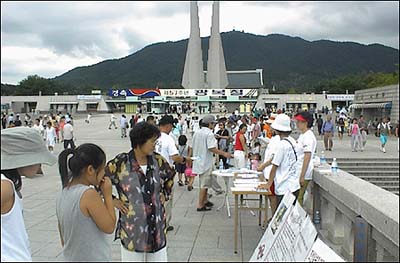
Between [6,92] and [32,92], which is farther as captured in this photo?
[32,92]

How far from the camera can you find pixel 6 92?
2635 mm

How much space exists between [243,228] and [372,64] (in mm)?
4644

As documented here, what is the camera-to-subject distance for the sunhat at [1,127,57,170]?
2219 mm

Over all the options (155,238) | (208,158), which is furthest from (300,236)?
(208,158)

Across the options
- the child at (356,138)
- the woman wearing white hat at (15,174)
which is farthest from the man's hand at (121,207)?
the child at (356,138)

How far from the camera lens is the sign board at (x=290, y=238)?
8.98 ft

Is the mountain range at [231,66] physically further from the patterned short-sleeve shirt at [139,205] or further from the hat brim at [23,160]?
the hat brim at [23,160]

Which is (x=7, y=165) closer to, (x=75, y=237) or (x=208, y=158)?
(x=75, y=237)

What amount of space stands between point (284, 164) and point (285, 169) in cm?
7

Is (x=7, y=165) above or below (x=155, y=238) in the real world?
above

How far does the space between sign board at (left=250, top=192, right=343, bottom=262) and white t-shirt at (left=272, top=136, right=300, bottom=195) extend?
1370mm

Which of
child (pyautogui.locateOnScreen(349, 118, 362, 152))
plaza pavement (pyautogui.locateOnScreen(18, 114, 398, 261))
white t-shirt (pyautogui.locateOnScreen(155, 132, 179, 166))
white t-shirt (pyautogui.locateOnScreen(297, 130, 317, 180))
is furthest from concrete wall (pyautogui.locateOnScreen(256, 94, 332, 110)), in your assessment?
white t-shirt (pyautogui.locateOnScreen(297, 130, 317, 180))

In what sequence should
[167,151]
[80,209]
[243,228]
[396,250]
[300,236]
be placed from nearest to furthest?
[80,209] < [300,236] < [396,250] < [167,151] < [243,228]

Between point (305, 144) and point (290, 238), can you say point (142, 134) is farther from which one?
point (305, 144)
